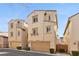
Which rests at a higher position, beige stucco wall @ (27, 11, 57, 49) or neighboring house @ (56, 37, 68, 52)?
beige stucco wall @ (27, 11, 57, 49)

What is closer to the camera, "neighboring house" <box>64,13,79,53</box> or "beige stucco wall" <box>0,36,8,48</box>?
"neighboring house" <box>64,13,79,53</box>

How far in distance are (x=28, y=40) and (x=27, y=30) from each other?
0.64ft

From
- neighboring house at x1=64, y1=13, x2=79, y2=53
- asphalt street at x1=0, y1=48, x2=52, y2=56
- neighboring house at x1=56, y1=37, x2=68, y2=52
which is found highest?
neighboring house at x1=64, y1=13, x2=79, y2=53

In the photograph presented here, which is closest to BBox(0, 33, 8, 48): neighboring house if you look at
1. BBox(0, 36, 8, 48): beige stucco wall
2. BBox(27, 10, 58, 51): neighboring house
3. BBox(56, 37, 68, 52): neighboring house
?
BBox(0, 36, 8, 48): beige stucco wall

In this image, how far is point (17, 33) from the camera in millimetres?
4000

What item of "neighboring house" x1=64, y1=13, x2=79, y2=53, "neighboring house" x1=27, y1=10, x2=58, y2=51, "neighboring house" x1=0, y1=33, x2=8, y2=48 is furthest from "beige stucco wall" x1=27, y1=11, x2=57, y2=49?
"neighboring house" x1=0, y1=33, x2=8, y2=48

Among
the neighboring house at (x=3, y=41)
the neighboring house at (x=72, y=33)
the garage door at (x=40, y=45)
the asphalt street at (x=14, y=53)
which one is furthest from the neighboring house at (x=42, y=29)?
the neighboring house at (x=3, y=41)

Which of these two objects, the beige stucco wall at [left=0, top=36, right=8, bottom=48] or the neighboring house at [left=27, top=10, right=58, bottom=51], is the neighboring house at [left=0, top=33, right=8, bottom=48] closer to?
the beige stucco wall at [left=0, top=36, right=8, bottom=48]

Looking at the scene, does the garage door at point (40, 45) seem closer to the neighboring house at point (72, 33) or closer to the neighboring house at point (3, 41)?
the neighboring house at point (72, 33)

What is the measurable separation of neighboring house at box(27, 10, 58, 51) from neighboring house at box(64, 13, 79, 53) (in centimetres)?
24

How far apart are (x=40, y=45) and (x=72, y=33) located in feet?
2.17

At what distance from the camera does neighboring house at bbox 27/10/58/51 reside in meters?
3.88

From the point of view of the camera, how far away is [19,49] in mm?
3932

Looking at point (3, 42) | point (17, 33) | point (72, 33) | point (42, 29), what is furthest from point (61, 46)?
point (3, 42)
